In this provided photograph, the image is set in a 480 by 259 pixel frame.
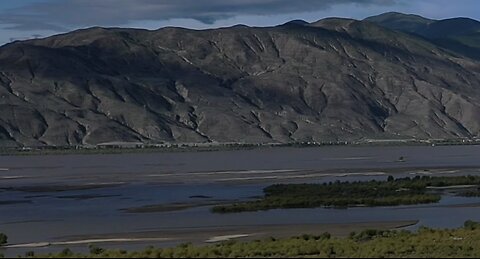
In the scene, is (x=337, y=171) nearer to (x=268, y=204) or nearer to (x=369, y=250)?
(x=268, y=204)

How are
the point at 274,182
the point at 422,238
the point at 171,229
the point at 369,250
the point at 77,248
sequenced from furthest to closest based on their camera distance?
the point at 274,182 → the point at 171,229 → the point at 77,248 → the point at 422,238 → the point at 369,250

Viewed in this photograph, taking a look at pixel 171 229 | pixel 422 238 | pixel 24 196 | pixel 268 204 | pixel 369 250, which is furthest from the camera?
pixel 24 196

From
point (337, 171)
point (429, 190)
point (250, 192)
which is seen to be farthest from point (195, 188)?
point (337, 171)

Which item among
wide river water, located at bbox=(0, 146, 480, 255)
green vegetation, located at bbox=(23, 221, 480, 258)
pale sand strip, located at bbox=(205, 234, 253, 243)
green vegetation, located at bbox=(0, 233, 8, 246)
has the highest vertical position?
green vegetation, located at bbox=(23, 221, 480, 258)

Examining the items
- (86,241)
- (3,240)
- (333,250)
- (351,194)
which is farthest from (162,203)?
(333,250)

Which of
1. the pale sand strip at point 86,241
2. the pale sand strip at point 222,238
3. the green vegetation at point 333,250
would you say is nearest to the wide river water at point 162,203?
the pale sand strip at point 86,241

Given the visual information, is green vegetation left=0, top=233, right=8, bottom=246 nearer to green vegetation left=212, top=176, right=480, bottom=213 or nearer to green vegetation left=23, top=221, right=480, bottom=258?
green vegetation left=23, top=221, right=480, bottom=258

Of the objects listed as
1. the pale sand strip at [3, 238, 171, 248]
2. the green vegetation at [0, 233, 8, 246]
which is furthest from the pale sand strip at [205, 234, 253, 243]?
the green vegetation at [0, 233, 8, 246]

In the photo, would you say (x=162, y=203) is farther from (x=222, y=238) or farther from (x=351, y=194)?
(x=222, y=238)

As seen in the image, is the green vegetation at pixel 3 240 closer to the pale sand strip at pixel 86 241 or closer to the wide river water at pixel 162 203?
the wide river water at pixel 162 203
